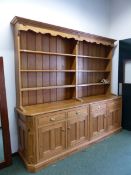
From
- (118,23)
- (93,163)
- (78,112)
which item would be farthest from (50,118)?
(118,23)

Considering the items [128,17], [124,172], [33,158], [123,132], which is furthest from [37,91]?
[128,17]

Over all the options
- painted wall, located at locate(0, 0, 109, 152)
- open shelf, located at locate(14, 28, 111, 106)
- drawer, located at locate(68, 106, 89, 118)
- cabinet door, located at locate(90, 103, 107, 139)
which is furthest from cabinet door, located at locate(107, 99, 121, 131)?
painted wall, located at locate(0, 0, 109, 152)

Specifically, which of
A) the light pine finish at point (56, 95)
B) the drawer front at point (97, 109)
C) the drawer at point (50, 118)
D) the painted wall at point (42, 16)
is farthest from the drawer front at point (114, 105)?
the painted wall at point (42, 16)

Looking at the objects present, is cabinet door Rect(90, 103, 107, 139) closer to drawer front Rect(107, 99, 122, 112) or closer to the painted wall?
drawer front Rect(107, 99, 122, 112)

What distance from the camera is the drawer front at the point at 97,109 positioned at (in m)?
3.12

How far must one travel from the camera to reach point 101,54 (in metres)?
3.96

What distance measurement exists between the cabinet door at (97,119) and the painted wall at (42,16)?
56.4 inches

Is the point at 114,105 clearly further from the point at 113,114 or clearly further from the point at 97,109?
the point at 97,109

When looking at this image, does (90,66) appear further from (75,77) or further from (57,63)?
(57,63)

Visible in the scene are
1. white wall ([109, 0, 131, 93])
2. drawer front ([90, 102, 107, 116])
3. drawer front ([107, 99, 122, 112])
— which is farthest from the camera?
white wall ([109, 0, 131, 93])

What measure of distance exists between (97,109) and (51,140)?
1173 mm

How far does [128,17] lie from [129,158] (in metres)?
3.00

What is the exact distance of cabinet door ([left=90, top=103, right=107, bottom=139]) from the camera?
3.14 m

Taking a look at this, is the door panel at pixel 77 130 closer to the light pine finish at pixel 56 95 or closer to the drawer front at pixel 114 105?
the light pine finish at pixel 56 95
